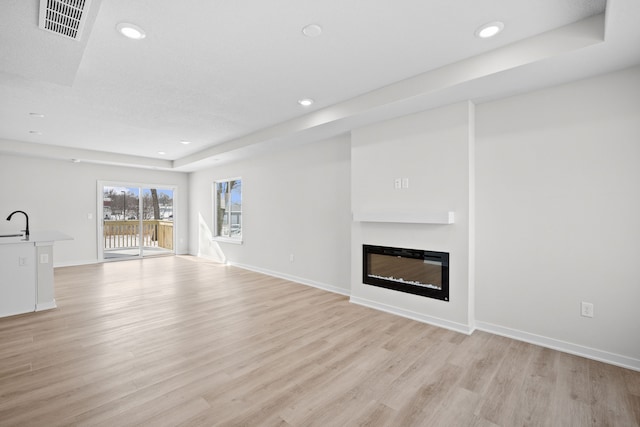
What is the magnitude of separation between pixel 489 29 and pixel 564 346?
2.75 metres

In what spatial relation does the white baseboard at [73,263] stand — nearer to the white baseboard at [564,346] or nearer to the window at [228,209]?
the window at [228,209]

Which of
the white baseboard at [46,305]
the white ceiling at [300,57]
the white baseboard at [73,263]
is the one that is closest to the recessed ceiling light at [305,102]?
the white ceiling at [300,57]

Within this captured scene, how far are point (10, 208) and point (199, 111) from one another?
16.8 feet

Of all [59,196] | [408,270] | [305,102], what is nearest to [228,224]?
[59,196]

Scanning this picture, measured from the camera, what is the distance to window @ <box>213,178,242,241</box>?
6.82m

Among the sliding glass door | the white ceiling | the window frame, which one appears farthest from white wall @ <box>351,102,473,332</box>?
the sliding glass door

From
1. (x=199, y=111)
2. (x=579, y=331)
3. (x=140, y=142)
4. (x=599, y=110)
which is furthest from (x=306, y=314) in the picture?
(x=140, y=142)

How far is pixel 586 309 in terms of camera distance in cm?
258

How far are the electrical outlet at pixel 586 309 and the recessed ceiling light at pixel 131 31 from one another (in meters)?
4.19

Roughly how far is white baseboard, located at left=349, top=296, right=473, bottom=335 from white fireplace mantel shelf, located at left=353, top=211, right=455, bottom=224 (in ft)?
3.47

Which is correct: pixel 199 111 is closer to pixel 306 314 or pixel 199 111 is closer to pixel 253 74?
pixel 253 74

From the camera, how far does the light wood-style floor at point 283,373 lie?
1835 mm

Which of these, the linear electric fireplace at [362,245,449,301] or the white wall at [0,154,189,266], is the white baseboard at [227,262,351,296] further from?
the white wall at [0,154,189,266]

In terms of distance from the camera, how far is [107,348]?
2.68 meters
